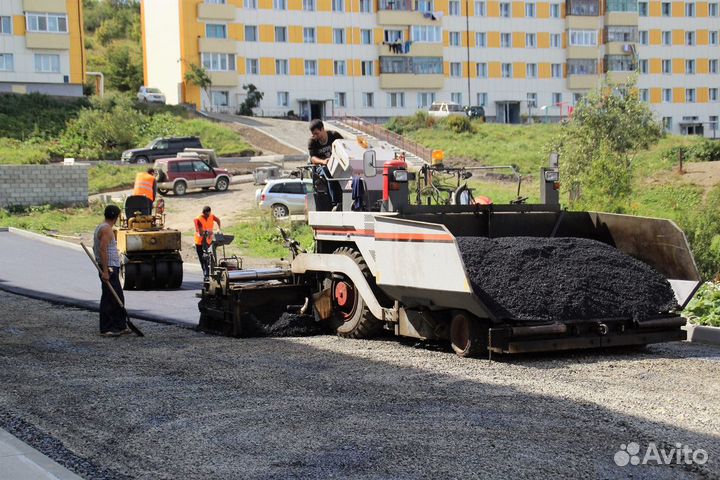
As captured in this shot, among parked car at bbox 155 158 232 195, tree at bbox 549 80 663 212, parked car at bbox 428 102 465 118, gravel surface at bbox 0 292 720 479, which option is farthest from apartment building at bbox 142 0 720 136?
gravel surface at bbox 0 292 720 479

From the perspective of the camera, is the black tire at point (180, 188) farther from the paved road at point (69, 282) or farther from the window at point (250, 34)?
the window at point (250, 34)

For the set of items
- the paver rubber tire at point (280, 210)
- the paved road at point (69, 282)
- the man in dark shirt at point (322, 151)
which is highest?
the man in dark shirt at point (322, 151)

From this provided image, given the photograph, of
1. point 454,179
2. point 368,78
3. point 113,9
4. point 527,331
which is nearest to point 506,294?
point 527,331

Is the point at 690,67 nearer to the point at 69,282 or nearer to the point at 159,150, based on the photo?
the point at 159,150

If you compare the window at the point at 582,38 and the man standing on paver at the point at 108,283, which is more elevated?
the window at the point at 582,38

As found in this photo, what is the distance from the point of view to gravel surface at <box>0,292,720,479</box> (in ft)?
22.1

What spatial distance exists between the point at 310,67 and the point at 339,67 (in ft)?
7.98

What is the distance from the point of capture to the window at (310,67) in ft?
260

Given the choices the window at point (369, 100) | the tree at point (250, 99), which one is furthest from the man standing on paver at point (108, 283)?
the window at point (369, 100)

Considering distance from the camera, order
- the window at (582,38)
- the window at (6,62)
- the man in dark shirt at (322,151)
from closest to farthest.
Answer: the man in dark shirt at (322,151)
the window at (6,62)
the window at (582,38)

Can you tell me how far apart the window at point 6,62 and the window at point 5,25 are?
1493 millimetres

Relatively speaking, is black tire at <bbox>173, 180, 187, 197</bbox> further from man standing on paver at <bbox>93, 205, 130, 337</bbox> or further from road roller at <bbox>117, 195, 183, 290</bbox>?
man standing on paver at <bbox>93, 205, 130, 337</bbox>

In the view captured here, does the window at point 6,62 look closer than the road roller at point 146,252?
No

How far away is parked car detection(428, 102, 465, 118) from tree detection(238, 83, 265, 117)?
12703 millimetres
